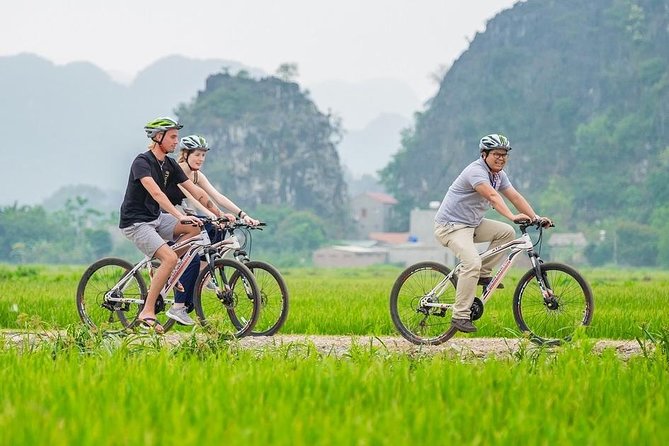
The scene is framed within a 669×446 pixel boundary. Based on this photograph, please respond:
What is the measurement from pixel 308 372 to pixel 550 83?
132932 millimetres

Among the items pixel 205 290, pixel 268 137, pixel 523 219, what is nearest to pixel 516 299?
pixel 523 219

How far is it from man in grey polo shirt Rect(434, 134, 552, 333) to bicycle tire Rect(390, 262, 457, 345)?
300 mm

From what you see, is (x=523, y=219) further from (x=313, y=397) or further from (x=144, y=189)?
(x=313, y=397)

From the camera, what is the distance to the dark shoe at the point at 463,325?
27.2 ft

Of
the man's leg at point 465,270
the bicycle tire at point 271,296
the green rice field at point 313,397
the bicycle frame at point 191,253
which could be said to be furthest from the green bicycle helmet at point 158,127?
the man's leg at point 465,270

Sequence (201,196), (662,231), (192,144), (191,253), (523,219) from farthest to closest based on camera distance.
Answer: (662,231)
(192,144)
(201,196)
(191,253)
(523,219)

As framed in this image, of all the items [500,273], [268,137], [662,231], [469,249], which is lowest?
[500,273]

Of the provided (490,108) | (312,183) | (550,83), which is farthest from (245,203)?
(550,83)

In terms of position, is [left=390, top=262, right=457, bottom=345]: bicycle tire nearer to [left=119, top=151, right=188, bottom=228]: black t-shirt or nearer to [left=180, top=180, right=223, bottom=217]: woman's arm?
[left=180, top=180, right=223, bottom=217]: woman's arm

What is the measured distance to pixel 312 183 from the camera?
437 ft

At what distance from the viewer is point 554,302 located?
8461mm

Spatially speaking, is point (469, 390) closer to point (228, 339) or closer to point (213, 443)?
point (213, 443)

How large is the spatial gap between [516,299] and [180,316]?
2822 mm

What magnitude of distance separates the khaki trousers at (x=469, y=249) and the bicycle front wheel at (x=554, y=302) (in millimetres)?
358
